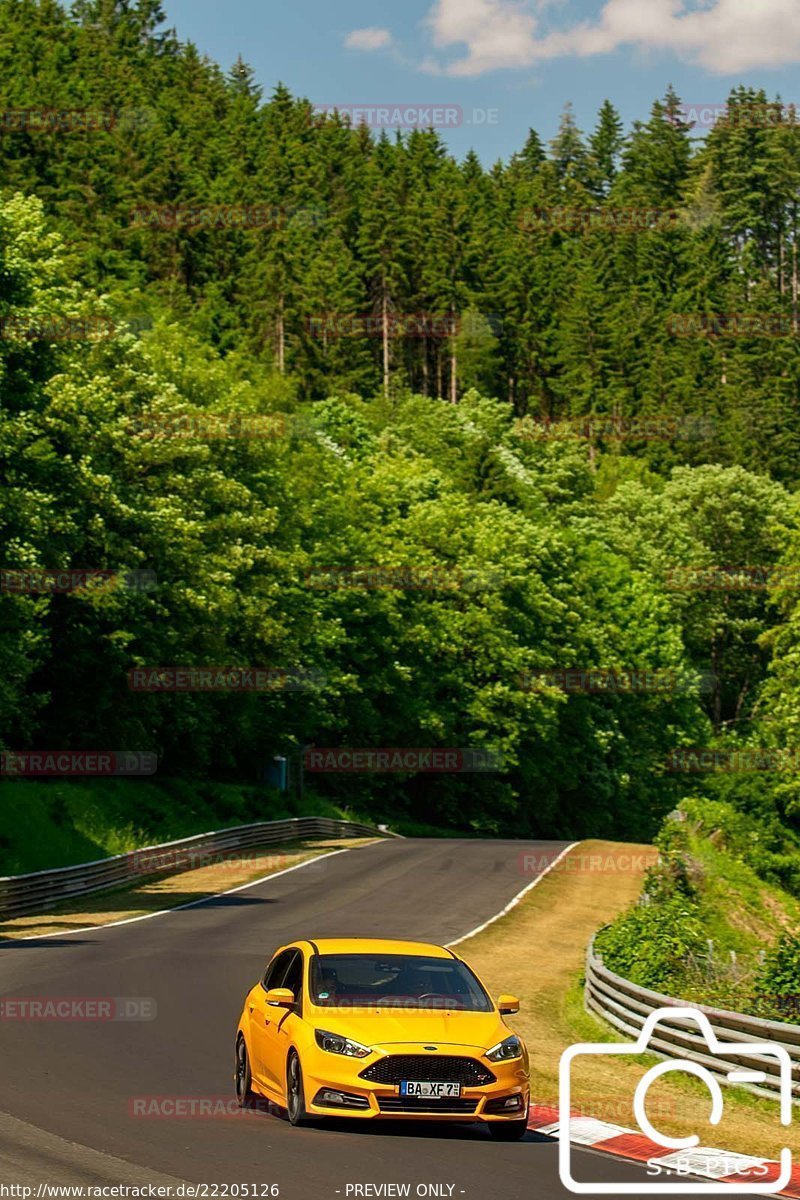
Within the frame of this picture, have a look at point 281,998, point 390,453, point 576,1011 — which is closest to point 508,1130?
point 281,998

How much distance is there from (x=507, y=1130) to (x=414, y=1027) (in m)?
1.10

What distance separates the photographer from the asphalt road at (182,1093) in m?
10.9

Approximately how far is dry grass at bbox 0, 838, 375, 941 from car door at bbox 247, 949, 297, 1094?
17.2 m

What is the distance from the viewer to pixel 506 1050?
12625 mm

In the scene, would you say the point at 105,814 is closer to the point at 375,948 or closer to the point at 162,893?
the point at 162,893

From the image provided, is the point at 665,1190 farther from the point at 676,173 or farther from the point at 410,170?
the point at 676,173

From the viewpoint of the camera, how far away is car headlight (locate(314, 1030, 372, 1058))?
40.2 feet

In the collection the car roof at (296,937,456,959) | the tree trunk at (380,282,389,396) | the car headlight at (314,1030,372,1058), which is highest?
the tree trunk at (380,282,389,396)

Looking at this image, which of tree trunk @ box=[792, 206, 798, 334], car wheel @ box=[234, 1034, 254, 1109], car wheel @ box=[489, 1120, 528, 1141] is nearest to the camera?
→ car wheel @ box=[489, 1120, 528, 1141]

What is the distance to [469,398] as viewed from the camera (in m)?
109

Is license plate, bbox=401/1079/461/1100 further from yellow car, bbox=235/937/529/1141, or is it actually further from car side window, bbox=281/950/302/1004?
car side window, bbox=281/950/302/1004

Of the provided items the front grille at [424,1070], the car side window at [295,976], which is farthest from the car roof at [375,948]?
the front grille at [424,1070]

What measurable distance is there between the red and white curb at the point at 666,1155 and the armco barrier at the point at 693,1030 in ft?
3.05

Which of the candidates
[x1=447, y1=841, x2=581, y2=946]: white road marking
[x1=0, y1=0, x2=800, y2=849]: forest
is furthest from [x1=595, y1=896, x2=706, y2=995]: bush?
[x1=0, y1=0, x2=800, y2=849]: forest
